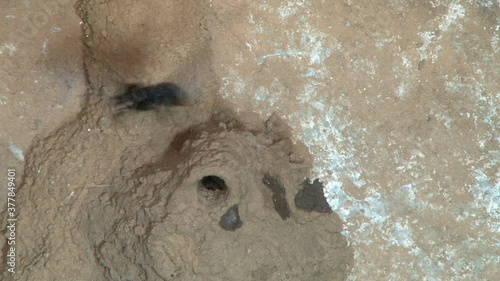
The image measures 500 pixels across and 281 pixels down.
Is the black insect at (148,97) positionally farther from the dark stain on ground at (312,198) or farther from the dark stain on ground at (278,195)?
the dark stain on ground at (312,198)

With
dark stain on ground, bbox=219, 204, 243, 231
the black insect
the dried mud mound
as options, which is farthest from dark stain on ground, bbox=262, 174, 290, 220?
the black insect

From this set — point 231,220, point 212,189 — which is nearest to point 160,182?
point 212,189

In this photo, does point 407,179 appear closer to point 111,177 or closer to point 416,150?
point 416,150

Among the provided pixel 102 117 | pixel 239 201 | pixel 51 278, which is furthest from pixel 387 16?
pixel 51 278

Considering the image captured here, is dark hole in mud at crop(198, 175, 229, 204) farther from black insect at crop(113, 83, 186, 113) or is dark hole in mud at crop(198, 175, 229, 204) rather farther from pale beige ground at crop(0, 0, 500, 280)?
black insect at crop(113, 83, 186, 113)

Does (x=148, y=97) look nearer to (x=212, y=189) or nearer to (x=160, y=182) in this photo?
(x=160, y=182)

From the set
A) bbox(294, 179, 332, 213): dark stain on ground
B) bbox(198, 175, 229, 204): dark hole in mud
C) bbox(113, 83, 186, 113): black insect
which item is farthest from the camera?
bbox(294, 179, 332, 213): dark stain on ground

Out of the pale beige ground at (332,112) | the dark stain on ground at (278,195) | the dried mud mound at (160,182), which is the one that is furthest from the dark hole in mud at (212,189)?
the pale beige ground at (332,112)
